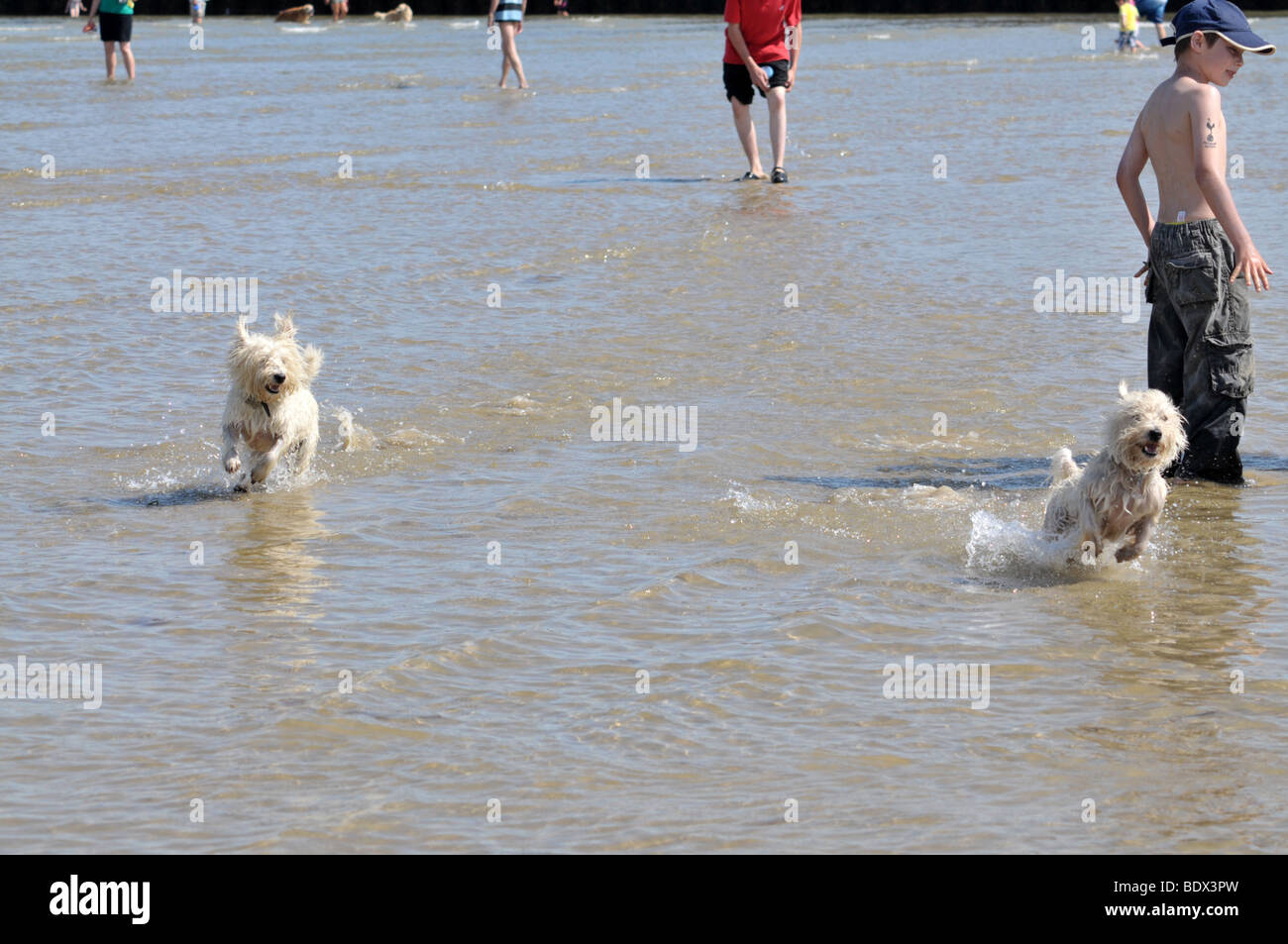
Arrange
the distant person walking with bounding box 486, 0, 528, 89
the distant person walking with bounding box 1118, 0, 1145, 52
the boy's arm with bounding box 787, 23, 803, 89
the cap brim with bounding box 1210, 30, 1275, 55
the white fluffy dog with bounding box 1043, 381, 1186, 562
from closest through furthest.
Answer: the white fluffy dog with bounding box 1043, 381, 1186, 562
the cap brim with bounding box 1210, 30, 1275, 55
the boy's arm with bounding box 787, 23, 803, 89
the distant person walking with bounding box 486, 0, 528, 89
the distant person walking with bounding box 1118, 0, 1145, 52

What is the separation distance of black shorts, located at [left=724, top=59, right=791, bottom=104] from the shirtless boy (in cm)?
814

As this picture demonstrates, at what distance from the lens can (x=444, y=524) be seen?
7.19 meters

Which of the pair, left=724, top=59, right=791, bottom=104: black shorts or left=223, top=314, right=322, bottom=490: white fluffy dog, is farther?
left=724, top=59, right=791, bottom=104: black shorts

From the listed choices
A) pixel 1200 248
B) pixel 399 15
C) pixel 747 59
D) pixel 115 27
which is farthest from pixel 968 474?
pixel 399 15

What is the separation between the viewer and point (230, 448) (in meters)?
7.66

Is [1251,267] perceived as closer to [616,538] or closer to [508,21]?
[616,538]

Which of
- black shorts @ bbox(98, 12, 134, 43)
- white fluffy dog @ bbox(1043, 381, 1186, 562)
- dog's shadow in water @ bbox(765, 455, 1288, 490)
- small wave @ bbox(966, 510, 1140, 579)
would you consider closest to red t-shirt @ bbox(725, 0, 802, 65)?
dog's shadow in water @ bbox(765, 455, 1288, 490)

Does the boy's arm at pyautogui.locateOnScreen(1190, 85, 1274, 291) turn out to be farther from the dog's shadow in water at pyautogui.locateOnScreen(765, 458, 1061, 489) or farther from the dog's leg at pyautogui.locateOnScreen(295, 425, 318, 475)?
the dog's leg at pyautogui.locateOnScreen(295, 425, 318, 475)

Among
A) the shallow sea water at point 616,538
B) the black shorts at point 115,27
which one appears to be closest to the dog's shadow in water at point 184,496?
the shallow sea water at point 616,538

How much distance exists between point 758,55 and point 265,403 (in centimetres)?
899

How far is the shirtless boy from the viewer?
23.3ft
